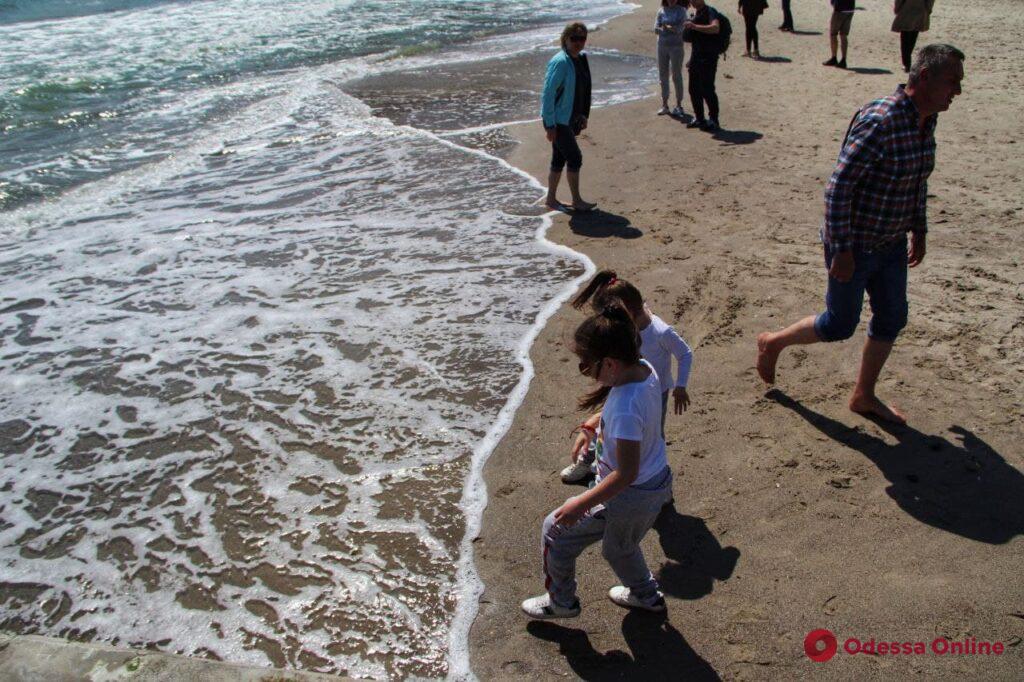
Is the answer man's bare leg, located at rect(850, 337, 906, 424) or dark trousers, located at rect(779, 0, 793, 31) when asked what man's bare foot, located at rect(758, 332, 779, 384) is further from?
dark trousers, located at rect(779, 0, 793, 31)

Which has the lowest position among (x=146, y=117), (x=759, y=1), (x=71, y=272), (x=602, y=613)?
(x=602, y=613)

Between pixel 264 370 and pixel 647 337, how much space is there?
10.8 ft

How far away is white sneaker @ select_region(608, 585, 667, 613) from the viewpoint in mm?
3502

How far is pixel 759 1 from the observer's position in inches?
616

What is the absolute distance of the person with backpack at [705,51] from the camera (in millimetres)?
10641

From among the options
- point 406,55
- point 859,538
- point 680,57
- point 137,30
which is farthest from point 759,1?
point 137,30

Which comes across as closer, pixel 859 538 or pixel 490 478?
pixel 859 538

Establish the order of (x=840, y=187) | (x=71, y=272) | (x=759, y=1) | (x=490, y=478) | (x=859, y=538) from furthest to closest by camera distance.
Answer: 1. (x=759, y=1)
2. (x=71, y=272)
3. (x=490, y=478)
4. (x=840, y=187)
5. (x=859, y=538)

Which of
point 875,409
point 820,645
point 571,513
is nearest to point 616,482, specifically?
point 571,513

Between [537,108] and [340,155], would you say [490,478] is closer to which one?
[340,155]

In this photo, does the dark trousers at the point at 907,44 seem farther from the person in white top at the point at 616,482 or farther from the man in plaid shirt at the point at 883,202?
the person in white top at the point at 616,482

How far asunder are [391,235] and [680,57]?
233 inches

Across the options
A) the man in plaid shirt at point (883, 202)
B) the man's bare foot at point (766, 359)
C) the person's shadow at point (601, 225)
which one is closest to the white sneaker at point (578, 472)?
the man's bare foot at point (766, 359)

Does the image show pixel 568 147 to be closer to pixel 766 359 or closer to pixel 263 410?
pixel 766 359
